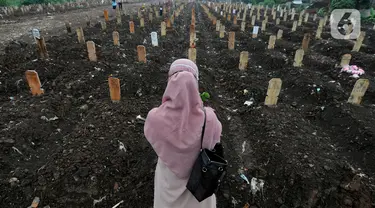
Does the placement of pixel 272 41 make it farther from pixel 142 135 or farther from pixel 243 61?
pixel 142 135

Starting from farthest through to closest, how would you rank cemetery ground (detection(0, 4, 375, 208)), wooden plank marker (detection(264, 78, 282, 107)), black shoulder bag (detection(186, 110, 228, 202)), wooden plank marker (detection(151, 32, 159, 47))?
wooden plank marker (detection(151, 32, 159, 47))
wooden plank marker (detection(264, 78, 282, 107))
cemetery ground (detection(0, 4, 375, 208))
black shoulder bag (detection(186, 110, 228, 202))

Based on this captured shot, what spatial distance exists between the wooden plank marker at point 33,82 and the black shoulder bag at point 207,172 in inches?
157

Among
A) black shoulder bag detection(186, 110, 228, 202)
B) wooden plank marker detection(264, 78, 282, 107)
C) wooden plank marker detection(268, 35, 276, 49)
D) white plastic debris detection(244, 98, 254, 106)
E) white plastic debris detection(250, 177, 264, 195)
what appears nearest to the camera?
black shoulder bag detection(186, 110, 228, 202)

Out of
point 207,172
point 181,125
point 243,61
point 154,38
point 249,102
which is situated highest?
point 181,125

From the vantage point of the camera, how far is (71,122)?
424cm

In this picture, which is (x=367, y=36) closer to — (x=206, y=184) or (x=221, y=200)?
(x=221, y=200)

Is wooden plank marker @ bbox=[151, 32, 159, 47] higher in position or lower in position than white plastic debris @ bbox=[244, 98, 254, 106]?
higher

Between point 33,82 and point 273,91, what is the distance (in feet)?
15.2

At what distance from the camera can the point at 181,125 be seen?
1688mm

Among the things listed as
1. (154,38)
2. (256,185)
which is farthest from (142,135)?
(154,38)

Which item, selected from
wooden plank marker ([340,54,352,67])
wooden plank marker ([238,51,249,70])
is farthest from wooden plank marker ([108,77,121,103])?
wooden plank marker ([340,54,352,67])

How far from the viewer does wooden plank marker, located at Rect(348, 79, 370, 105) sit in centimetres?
441

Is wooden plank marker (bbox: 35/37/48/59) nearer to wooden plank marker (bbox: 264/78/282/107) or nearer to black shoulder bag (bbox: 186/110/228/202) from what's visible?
wooden plank marker (bbox: 264/78/282/107)

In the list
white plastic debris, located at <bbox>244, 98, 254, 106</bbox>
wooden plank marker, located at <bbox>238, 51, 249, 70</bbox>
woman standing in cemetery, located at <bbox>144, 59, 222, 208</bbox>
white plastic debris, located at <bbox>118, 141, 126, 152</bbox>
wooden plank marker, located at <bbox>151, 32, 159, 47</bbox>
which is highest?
woman standing in cemetery, located at <bbox>144, 59, 222, 208</bbox>
